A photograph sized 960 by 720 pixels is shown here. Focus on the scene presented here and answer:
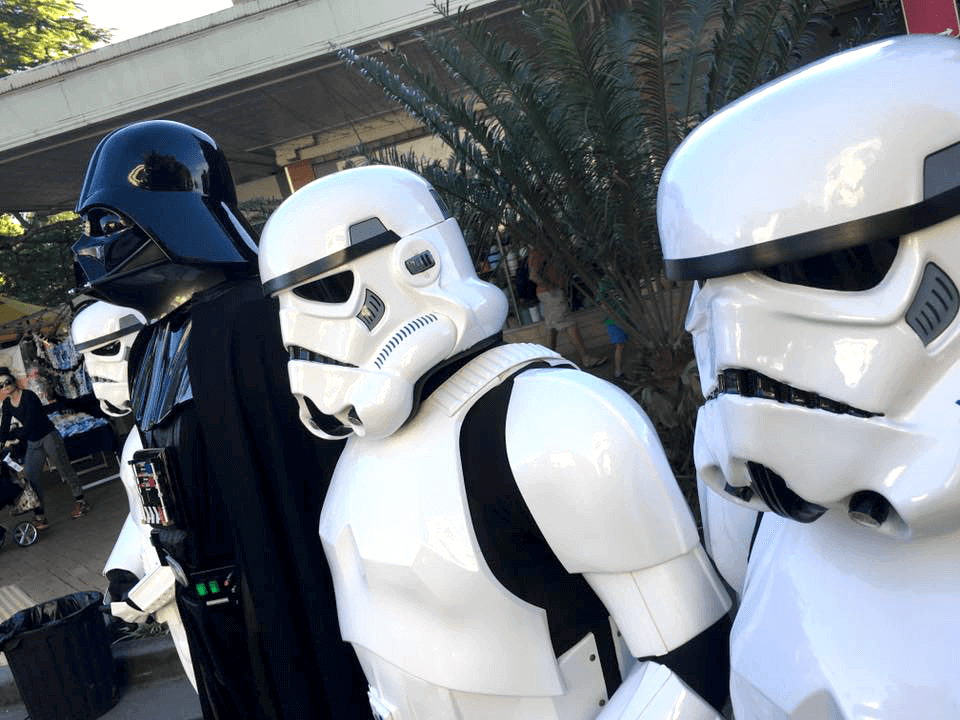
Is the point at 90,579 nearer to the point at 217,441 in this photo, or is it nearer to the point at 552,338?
the point at 552,338

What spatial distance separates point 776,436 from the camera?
0.85 m

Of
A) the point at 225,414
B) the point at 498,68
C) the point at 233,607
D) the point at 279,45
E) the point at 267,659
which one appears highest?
the point at 279,45

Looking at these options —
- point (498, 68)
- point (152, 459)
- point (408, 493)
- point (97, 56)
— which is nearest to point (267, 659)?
point (152, 459)

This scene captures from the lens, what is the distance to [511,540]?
1437mm

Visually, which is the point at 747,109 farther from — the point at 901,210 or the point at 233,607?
the point at 233,607

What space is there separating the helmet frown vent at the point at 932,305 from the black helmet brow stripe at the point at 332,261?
1.00 m

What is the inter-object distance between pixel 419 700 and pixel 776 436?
0.90 metres

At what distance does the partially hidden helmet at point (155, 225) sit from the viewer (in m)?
2.09

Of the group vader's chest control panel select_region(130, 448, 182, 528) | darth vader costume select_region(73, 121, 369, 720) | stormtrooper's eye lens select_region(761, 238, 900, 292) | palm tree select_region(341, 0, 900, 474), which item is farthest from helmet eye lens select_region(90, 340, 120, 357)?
stormtrooper's eye lens select_region(761, 238, 900, 292)

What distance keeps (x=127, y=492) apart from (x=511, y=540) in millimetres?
1487

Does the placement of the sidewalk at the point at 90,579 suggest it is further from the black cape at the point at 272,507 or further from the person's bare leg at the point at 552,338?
the person's bare leg at the point at 552,338

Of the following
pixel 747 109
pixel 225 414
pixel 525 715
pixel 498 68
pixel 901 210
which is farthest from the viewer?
pixel 498 68

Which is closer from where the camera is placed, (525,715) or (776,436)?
(776,436)

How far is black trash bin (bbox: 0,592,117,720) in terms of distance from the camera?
4.58m
